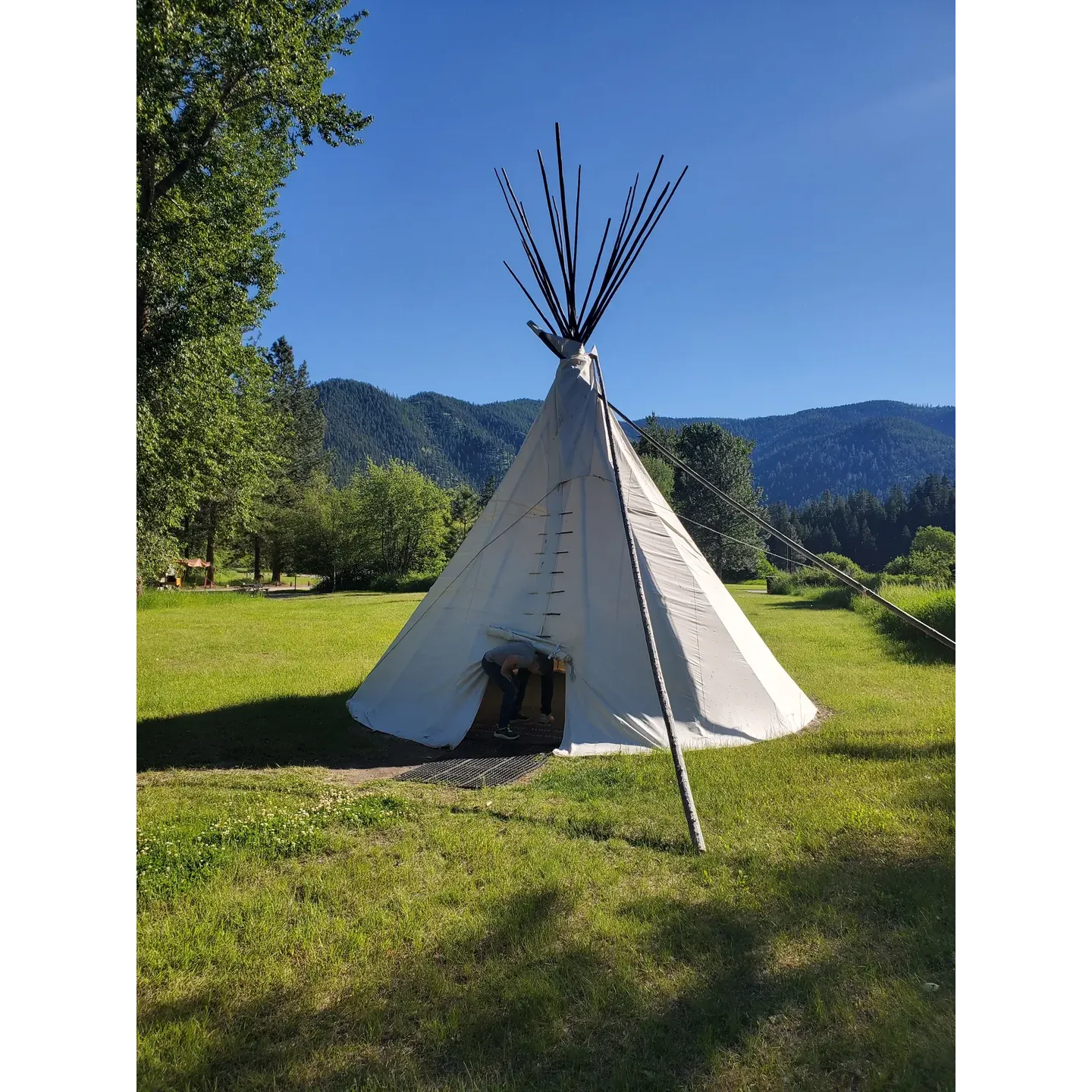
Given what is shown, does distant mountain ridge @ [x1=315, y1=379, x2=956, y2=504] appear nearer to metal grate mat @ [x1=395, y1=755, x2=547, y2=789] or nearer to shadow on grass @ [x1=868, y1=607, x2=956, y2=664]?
shadow on grass @ [x1=868, y1=607, x2=956, y2=664]

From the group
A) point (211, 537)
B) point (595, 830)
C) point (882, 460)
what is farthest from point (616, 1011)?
point (882, 460)

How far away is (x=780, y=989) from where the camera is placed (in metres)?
2.17

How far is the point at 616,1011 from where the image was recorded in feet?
6.89

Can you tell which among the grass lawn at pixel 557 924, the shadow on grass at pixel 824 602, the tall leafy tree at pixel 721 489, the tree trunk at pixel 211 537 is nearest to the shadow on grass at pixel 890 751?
the grass lawn at pixel 557 924

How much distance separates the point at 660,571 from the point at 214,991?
3955 millimetres

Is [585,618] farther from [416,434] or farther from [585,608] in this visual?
[416,434]

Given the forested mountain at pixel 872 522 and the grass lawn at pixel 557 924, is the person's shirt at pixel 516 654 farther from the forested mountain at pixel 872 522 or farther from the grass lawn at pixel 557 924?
the forested mountain at pixel 872 522

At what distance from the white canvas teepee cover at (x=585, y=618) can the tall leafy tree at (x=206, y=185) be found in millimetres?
4693

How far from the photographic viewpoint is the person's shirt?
5.25 m

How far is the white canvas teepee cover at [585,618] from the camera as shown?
16.5ft

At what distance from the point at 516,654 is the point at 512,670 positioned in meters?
0.12

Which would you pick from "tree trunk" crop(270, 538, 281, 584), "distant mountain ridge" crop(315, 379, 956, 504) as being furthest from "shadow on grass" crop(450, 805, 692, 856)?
"distant mountain ridge" crop(315, 379, 956, 504)
